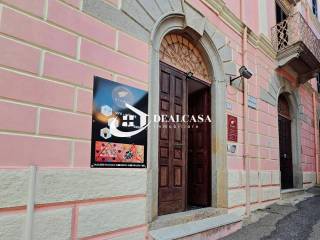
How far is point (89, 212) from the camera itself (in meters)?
3.28

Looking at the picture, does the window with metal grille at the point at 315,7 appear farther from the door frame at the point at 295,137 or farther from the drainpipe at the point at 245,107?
the drainpipe at the point at 245,107

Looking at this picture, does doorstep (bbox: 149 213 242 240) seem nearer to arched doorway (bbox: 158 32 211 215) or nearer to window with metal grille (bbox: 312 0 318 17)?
arched doorway (bbox: 158 32 211 215)

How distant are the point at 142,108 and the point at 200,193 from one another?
9.11 ft

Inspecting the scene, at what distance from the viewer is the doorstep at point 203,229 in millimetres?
3969

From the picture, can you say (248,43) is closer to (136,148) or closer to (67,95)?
(136,148)

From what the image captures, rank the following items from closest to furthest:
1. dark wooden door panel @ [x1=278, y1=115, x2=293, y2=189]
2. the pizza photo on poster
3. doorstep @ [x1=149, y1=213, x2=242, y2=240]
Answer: the pizza photo on poster < doorstep @ [x1=149, y1=213, x2=242, y2=240] < dark wooden door panel @ [x1=278, y1=115, x2=293, y2=189]

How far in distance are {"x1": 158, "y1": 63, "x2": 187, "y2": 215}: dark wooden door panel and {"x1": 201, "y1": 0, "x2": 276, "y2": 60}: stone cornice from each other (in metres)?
A: 1.79

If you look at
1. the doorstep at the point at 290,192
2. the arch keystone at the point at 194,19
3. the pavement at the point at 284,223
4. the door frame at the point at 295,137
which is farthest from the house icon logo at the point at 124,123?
the door frame at the point at 295,137

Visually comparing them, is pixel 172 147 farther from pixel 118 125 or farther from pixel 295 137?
pixel 295 137

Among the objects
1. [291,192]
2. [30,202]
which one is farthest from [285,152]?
[30,202]

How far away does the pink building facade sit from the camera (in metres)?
2.79

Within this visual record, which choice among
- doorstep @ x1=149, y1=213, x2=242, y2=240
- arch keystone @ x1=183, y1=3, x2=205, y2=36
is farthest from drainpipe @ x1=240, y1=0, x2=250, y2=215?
arch keystone @ x1=183, y1=3, x2=205, y2=36

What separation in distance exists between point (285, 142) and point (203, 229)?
20.3 feet

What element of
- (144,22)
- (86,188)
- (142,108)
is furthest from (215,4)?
(86,188)
